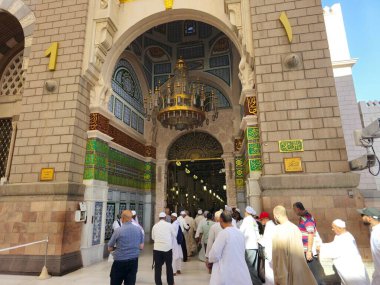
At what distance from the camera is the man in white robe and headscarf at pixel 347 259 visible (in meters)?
2.62

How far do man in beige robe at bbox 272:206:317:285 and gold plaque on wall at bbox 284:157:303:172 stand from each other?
81.2 inches

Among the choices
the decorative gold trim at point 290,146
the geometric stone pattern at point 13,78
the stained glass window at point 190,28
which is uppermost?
the stained glass window at point 190,28

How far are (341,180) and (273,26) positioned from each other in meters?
3.36

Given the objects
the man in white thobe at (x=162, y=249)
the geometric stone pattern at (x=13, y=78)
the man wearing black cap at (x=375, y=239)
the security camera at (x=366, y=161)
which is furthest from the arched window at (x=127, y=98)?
the man wearing black cap at (x=375, y=239)

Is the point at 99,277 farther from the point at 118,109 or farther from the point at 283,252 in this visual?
the point at 118,109

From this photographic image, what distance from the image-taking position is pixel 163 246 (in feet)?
13.1

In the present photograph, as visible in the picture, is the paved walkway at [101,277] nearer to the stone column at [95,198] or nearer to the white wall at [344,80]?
the stone column at [95,198]

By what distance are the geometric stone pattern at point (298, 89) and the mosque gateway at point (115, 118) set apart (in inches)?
0.8

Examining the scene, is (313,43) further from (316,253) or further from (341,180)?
(316,253)

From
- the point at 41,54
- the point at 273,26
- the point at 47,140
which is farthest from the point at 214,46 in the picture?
the point at 47,140

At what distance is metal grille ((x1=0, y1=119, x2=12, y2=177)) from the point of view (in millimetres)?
7419

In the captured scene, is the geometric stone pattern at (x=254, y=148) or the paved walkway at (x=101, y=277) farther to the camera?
the geometric stone pattern at (x=254, y=148)

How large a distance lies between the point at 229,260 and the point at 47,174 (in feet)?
14.9

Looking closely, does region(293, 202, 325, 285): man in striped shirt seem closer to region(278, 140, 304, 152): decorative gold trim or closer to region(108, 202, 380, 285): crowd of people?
region(108, 202, 380, 285): crowd of people
